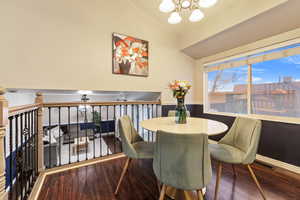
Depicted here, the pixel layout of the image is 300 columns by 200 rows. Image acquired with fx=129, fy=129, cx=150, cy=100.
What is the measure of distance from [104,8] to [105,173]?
289 centimetres

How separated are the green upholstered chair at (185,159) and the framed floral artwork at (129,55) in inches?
77.1

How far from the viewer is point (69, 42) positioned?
216 centimetres

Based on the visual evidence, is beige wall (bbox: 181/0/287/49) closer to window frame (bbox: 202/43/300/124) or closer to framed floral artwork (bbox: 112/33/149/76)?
window frame (bbox: 202/43/300/124)

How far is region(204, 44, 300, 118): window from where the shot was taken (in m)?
1.97

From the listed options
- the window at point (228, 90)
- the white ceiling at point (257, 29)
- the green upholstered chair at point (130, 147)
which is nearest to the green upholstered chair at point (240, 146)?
the green upholstered chair at point (130, 147)

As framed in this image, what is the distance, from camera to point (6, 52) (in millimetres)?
1794

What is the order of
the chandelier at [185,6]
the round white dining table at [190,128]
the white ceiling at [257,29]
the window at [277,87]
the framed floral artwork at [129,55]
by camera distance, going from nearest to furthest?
the round white dining table at [190,128], the chandelier at [185,6], the white ceiling at [257,29], the window at [277,87], the framed floral artwork at [129,55]

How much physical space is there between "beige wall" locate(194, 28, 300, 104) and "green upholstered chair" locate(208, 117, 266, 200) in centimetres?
141

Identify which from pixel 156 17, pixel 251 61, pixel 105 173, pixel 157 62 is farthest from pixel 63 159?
pixel 251 61

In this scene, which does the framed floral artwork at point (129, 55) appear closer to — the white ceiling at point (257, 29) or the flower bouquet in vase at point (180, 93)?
the white ceiling at point (257, 29)

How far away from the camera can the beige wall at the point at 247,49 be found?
75.7 inches

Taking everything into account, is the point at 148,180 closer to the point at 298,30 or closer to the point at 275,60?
the point at 275,60

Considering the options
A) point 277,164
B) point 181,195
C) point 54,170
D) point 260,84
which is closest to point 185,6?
point 260,84

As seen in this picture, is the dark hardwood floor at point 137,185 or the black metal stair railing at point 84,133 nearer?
the dark hardwood floor at point 137,185
